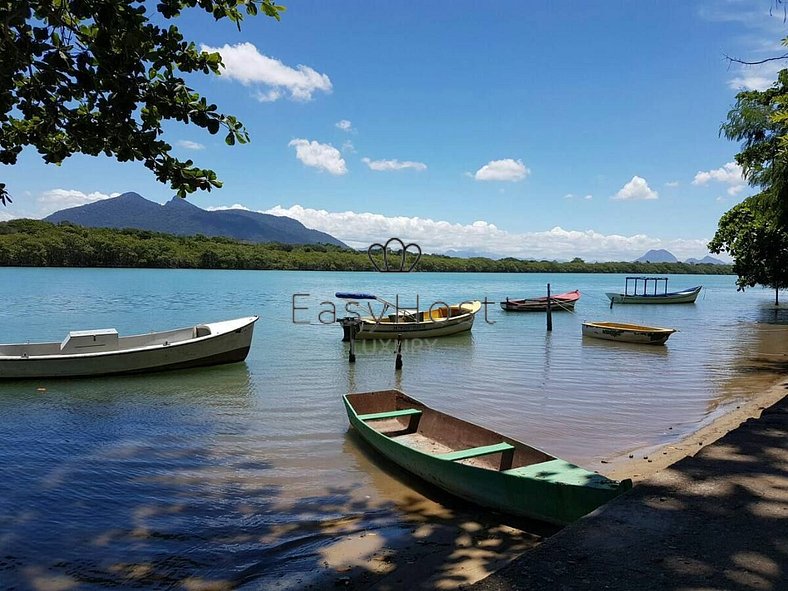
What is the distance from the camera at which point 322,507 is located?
7.27 m

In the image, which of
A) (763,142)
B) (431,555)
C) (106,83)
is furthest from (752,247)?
(106,83)

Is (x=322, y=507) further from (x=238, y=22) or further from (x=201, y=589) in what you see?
(x=238, y=22)

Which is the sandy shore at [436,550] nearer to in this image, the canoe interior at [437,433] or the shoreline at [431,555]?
the shoreline at [431,555]

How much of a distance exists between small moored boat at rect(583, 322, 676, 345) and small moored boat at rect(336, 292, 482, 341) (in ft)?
19.1

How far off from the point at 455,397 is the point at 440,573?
9246 millimetres

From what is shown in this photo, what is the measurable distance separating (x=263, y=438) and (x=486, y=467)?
4.80m

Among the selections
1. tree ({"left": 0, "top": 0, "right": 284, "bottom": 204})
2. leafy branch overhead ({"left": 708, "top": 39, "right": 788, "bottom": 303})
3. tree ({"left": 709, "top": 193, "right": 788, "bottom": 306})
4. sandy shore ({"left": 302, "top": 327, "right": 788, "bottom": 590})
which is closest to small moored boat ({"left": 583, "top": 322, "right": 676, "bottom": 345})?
tree ({"left": 709, "top": 193, "right": 788, "bottom": 306})

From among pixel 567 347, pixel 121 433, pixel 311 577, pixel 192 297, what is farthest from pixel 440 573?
pixel 192 297

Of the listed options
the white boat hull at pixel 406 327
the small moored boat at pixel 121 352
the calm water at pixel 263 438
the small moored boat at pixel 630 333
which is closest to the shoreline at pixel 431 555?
the calm water at pixel 263 438

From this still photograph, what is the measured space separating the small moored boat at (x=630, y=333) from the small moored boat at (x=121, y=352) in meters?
16.0

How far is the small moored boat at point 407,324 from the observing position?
22938 millimetres

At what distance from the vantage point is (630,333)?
79.5 ft

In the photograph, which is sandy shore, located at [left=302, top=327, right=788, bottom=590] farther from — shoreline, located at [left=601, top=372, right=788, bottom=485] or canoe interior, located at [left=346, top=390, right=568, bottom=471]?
canoe interior, located at [left=346, top=390, right=568, bottom=471]

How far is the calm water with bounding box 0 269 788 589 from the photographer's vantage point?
6.17 metres
